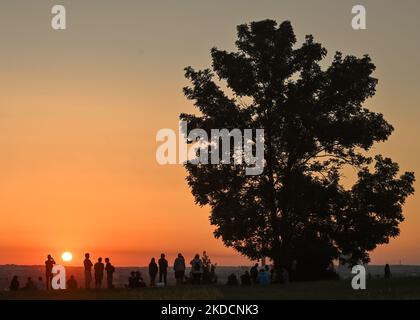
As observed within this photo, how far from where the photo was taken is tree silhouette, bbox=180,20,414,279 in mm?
44875

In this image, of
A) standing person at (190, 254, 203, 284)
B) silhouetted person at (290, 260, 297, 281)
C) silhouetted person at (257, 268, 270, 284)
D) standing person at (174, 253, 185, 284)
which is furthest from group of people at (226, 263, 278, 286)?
standing person at (174, 253, 185, 284)

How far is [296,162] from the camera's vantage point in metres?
46.6

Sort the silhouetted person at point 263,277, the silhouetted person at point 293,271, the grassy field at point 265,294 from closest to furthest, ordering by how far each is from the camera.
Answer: the grassy field at point 265,294
the silhouetted person at point 263,277
the silhouetted person at point 293,271

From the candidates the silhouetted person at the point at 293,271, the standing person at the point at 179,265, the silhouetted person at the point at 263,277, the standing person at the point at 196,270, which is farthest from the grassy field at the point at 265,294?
the silhouetted person at the point at 293,271

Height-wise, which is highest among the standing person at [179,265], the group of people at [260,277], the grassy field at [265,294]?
the standing person at [179,265]

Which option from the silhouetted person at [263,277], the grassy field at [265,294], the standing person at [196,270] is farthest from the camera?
the silhouetted person at [263,277]

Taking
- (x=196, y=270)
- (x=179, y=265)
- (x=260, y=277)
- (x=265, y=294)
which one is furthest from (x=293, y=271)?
(x=265, y=294)

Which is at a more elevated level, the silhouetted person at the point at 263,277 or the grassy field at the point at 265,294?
the silhouetted person at the point at 263,277

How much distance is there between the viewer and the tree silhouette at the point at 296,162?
44.9 meters

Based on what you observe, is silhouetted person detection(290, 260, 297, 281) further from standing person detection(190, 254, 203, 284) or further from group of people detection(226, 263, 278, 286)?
standing person detection(190, 254, 203, 284)

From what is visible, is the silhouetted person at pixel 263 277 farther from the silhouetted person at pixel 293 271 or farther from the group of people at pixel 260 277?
the silhouetted person at pixel 293 271

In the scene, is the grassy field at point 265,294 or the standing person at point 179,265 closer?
the grassy field at point 265,294
